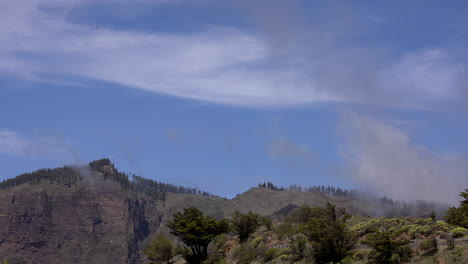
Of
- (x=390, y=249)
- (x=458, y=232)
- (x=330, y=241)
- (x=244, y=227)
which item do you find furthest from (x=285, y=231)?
(x=458, y=232)

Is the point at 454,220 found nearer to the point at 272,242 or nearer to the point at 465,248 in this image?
the point at 465,248

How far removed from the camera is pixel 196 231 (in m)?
78.7

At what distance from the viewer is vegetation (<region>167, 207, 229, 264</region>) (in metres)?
78.7

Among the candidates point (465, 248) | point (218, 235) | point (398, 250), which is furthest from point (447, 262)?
point (218, 235)

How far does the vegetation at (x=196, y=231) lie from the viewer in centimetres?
7869

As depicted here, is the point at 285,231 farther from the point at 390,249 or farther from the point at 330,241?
the point at 390,249

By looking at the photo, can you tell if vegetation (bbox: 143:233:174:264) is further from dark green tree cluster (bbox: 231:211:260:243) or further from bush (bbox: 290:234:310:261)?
bush (bbox: 290:234:310:261)

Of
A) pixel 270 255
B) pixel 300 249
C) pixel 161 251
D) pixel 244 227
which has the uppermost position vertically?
pixel 244 227

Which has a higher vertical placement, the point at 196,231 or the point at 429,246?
the point at 196,231

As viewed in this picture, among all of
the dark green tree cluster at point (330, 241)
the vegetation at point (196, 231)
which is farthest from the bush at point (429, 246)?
the vegetation at point (196, 231)

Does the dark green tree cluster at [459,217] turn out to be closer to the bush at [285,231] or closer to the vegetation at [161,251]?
the bush at [285,231]

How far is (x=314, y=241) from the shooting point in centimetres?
6219

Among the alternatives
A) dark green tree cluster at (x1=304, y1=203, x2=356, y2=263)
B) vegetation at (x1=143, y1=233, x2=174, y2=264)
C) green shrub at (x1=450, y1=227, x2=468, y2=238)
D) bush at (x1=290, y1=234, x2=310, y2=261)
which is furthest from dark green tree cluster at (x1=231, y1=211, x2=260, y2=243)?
green shrub at (x1=450, y1=227, x2=468, y2=238)

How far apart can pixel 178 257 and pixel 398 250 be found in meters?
42.2
